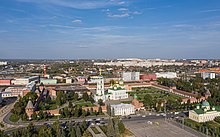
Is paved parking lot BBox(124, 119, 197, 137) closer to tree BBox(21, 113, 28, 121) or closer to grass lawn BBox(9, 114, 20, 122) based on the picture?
tree BBox(21, 113, 28, 121)

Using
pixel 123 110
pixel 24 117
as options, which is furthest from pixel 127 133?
pixel 24 117

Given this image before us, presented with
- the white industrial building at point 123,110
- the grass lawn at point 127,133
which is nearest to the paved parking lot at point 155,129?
the grass lawn at point 127,133

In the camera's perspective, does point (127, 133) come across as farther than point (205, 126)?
No

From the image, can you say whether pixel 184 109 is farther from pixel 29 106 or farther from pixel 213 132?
pixel 29 106

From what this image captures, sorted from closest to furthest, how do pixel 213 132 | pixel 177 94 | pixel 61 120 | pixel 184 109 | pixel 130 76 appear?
pixel 213 132 → pixel 61 120 → pixel 184 109 → pixel 177 94 → pixel 130 76

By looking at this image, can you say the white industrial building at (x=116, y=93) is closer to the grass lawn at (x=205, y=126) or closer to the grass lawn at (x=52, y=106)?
the grass lawn at (x=52, y=106)

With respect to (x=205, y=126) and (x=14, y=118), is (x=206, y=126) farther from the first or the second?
(x=14, y=118)

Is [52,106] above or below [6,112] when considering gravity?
above

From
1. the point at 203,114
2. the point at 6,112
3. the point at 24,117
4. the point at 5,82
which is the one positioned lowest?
the point at 6,112

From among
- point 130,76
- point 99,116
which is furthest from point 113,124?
point 130,76
